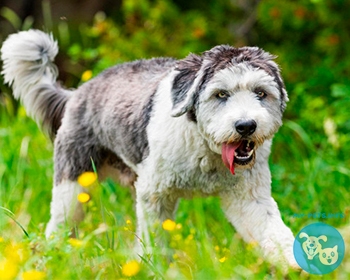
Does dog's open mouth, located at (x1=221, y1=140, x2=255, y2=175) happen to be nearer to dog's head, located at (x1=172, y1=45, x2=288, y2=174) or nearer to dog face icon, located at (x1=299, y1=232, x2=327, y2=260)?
dog's head, located at (x1=172, y1=45, x2=288, y2=174)

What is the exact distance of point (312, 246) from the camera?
4238 mm

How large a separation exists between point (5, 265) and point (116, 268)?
80 cm

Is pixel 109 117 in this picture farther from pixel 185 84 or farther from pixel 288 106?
pixel 288 106

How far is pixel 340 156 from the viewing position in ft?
21.9

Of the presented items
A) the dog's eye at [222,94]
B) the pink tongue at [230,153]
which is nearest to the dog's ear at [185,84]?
the dog's eye at [222,94]

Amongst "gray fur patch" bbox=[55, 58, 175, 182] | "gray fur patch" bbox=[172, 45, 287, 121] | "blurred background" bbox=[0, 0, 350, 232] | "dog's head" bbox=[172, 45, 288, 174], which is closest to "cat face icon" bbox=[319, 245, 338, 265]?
"dog's head" bbox=[172, 45, 288, 174]

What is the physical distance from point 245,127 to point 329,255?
822mm

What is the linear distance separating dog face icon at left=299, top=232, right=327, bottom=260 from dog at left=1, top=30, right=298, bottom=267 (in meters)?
0.10

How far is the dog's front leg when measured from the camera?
436 cm

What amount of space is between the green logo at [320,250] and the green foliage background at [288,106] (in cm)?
81

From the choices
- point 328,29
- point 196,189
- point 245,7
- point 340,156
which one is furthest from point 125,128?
point 245,7

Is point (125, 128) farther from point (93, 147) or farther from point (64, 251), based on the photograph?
point (64, 251)

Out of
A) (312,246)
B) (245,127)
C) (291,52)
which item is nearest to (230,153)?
(245,127)

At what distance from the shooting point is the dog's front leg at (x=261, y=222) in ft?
14.3
